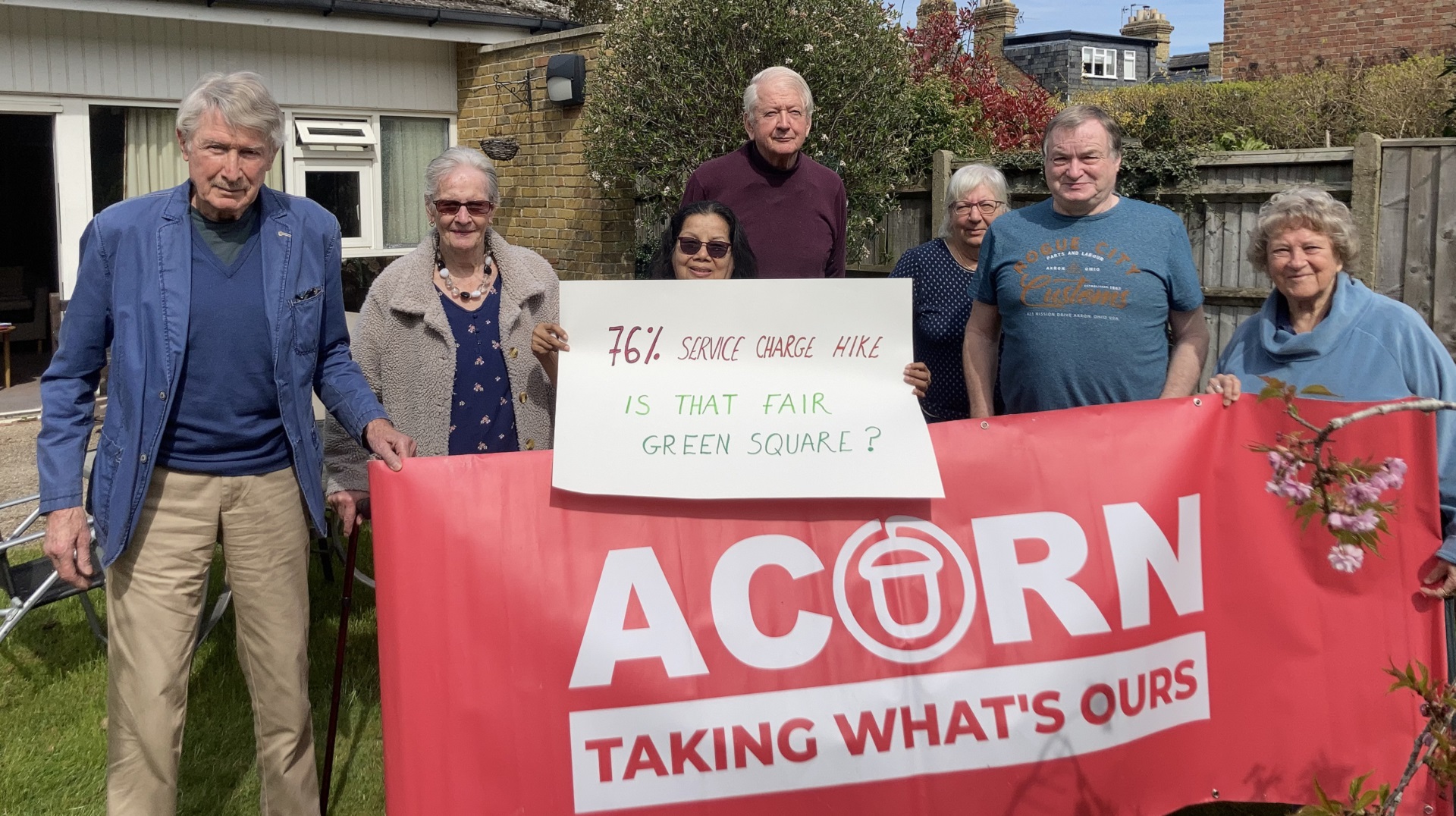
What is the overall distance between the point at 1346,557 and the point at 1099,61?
3833 centimetres

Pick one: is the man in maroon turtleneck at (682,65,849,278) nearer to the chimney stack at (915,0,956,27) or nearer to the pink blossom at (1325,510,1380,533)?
the pink blossom at (1325,510,1380,533)

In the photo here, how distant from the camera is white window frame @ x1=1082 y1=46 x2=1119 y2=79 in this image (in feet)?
118

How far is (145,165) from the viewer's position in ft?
32.9

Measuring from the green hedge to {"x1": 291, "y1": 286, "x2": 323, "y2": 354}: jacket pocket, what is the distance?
22.9ft

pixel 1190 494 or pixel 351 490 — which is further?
pixel 351 490

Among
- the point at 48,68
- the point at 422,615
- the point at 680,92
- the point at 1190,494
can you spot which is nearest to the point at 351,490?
the point at 422,615

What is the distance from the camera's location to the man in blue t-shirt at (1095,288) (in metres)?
3.33

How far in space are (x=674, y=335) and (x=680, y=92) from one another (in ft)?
19.9

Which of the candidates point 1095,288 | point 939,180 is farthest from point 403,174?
point 1095,288

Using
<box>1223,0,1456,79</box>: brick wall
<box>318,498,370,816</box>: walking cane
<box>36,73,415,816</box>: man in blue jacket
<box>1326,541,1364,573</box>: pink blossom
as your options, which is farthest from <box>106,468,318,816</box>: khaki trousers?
<box>1223,0,1456,79</box>: brick wall

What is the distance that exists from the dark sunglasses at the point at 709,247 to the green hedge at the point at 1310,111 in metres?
5.99

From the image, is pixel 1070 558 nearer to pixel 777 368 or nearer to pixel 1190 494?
pixel 1190 494

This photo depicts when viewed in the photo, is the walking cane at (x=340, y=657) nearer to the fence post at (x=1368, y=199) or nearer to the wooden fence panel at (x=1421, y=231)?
the fence post at (x=1368, y=199)

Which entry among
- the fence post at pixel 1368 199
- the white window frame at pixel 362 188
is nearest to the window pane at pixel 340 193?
the white window frame at pixel 362 188
